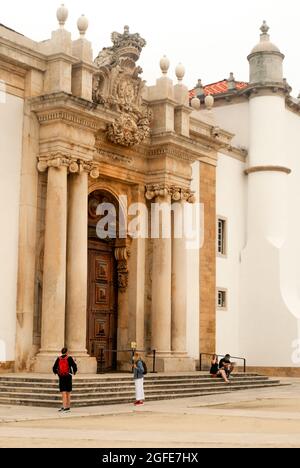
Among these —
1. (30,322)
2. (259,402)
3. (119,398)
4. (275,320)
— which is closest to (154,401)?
(119,398)

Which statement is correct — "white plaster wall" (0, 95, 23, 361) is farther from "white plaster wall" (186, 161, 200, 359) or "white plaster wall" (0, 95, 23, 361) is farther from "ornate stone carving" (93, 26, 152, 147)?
"white plaster wall" (186, 161, 200, 359)

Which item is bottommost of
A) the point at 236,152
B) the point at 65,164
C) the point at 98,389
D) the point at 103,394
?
the point at 103,394

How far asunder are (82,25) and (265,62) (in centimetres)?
1268

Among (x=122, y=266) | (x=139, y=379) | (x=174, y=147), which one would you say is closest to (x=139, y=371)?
(x=139, y=379)

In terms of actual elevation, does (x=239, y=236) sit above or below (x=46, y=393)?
above

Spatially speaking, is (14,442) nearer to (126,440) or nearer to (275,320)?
(126,440)

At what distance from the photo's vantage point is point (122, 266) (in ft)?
94.0

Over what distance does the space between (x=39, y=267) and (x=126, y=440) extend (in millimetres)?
12842

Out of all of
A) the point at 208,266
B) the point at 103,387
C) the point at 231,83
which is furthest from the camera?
the point at 231,83

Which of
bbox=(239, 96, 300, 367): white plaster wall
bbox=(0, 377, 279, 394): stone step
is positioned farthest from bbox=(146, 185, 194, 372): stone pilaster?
bbox=(239, 96, 300, 367): white plaster wall

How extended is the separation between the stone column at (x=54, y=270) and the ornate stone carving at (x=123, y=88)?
3.47 meters

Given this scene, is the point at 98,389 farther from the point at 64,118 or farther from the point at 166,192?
the point at 166,192

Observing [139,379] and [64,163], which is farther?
[64,163]

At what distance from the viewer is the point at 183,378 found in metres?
25.4
